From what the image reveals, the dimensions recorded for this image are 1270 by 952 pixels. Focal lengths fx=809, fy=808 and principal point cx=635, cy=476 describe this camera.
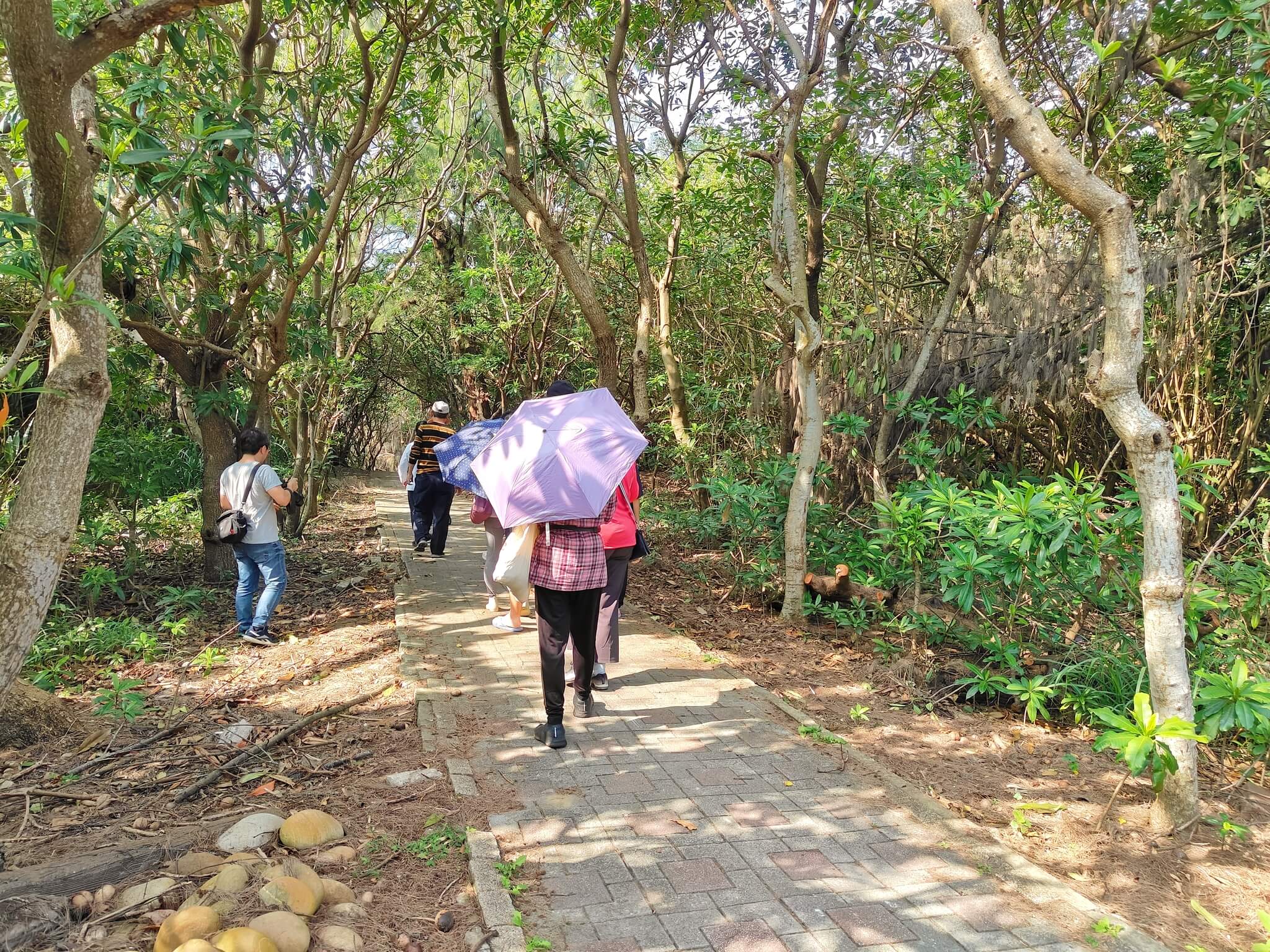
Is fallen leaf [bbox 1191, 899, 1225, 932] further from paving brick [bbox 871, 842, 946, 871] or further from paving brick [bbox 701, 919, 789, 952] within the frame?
paving brick [bbox 701, 919, 789, 952]

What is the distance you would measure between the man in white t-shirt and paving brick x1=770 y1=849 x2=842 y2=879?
14.7 ft

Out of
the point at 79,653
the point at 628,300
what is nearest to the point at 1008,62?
the point at 628,300

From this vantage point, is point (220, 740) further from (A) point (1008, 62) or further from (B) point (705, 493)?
(A) point (1008, 62)

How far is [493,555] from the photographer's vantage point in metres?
6.71

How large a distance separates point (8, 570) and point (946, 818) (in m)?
4.51

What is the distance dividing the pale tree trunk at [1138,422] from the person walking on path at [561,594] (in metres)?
2.48

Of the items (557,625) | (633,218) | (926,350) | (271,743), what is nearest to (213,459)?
(271,743)

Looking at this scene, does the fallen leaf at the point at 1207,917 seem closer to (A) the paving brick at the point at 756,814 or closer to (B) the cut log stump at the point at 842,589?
(A) the paving brick at the point at 756,814

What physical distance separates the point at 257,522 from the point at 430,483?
127 inches

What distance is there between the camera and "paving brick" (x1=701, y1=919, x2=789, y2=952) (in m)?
2.79

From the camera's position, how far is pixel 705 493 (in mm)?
9852

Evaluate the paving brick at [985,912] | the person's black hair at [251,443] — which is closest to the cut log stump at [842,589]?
the paving brick at [985,912]

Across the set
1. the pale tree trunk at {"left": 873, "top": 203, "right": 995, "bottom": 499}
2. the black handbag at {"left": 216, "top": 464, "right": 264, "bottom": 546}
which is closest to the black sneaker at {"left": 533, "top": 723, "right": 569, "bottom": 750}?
the black handbag at {"left": 216, "top": 464, "right": 264, "bottom": 546}

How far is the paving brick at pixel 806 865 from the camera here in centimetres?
325
